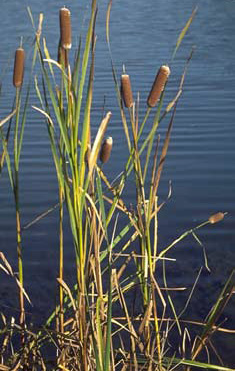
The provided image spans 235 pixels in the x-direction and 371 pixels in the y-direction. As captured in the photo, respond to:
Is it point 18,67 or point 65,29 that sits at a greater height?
point 65,29

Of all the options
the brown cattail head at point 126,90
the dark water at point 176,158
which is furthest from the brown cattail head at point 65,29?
the dark water at point 176,158

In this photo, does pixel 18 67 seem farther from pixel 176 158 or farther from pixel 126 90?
pixel 176 158

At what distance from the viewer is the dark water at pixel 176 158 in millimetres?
4984

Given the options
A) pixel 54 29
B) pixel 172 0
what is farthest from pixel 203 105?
pixel 172 0

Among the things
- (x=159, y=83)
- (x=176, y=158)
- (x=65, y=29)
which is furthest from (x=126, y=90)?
(x=176, y=158)

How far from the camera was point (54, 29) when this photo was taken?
15531 mm

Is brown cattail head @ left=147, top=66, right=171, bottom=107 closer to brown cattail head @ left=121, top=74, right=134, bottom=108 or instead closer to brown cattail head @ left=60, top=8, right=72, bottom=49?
brown cattail head @ left=121, top=74, right=134, bottom=108

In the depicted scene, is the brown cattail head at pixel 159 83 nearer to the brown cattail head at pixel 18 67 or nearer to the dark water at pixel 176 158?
the brown cattail head at pixel 18 67

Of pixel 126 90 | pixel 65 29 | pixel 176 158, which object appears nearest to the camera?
pixel 65 29

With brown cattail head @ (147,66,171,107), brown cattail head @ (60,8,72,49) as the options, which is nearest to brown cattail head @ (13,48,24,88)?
brown cattail head @ (60,8,72,49)

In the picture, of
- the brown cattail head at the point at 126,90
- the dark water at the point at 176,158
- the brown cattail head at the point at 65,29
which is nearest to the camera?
the brown cattail head at the point at 65,29

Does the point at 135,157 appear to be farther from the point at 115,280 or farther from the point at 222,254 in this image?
the point at 222,254

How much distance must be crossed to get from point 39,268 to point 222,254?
1168 mm

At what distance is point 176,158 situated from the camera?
24.1ft
